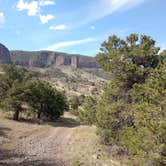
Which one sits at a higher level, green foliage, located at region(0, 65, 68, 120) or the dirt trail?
green foliage, located at region(0, 65, 68, 120)

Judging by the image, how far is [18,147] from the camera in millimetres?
23859

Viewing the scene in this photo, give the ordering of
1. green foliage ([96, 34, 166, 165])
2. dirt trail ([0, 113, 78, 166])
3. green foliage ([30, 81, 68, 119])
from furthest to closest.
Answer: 1. green foliage ([30, 81, 68, 119])
2. green foliage ([96, 34, 166, 165])
3. dirt trail ([0, 113, 78, 166])

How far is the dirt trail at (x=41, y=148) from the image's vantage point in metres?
19.1

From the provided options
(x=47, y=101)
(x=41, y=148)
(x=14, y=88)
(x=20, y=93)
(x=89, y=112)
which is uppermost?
(x=14, y=88)

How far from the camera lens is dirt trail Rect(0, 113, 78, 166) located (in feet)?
62.6

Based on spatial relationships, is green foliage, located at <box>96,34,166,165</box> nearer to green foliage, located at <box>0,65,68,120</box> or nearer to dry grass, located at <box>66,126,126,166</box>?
dry grass, located at <box>66,126,126,166</box>

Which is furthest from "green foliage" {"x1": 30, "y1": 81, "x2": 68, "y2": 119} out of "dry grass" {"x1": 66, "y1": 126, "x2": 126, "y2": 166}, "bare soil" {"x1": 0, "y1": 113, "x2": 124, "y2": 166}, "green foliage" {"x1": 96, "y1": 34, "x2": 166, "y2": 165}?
"green foliage" {"x1": 96, "y1": 34, "x2": 166, "y2": 165}

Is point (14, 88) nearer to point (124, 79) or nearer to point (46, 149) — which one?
point (46, 149)

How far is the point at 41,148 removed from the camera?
79.7 ft

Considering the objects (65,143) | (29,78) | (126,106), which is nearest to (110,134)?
(126,106)

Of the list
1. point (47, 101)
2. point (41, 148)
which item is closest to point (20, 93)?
point (47, 101)

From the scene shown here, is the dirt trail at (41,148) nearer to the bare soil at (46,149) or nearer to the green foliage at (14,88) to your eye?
the bare soil at (46,149)

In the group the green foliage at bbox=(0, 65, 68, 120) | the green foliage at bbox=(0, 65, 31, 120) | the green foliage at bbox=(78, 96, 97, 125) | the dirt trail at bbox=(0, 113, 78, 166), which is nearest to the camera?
the dirt trail at bbox=(0, 113, 78, 166)

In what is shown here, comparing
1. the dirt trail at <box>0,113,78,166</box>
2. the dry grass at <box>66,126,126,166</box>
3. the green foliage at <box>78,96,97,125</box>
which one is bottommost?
the dirt trail at <box>0,113,78,166</box>
